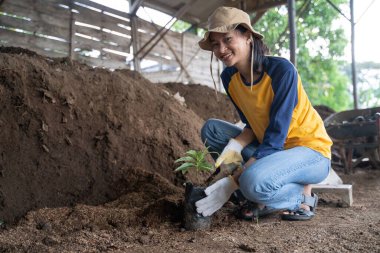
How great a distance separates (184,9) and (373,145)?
16.2 ft

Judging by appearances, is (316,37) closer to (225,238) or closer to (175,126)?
(175,126)

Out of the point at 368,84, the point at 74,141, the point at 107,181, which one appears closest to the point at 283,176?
the point at 107,181

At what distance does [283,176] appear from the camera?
7.51 ft

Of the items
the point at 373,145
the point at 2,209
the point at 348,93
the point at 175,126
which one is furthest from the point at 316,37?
the point at 2,209

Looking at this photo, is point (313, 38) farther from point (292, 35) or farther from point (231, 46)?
point (231, 46)

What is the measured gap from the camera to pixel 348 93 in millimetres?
19547

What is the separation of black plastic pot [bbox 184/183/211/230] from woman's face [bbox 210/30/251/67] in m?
0.84

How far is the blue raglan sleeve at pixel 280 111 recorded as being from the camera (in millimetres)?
2262

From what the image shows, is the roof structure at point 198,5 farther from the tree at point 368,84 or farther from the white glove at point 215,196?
the tree at point 368,84

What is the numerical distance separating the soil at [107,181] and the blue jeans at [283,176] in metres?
0.18

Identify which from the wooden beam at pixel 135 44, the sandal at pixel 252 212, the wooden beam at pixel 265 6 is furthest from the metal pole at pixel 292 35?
the wooden beam at pixel 135 44

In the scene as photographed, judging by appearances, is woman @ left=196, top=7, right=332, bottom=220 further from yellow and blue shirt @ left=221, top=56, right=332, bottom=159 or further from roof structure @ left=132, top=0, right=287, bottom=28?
roof structure @ left=132, top=0, right=287, bottom=28

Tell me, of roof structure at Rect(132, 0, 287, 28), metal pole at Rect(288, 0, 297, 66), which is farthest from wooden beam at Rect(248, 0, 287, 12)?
metal pole at Rect(288, 0, 297, 66)

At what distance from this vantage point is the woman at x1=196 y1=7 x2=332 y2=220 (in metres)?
2.25
